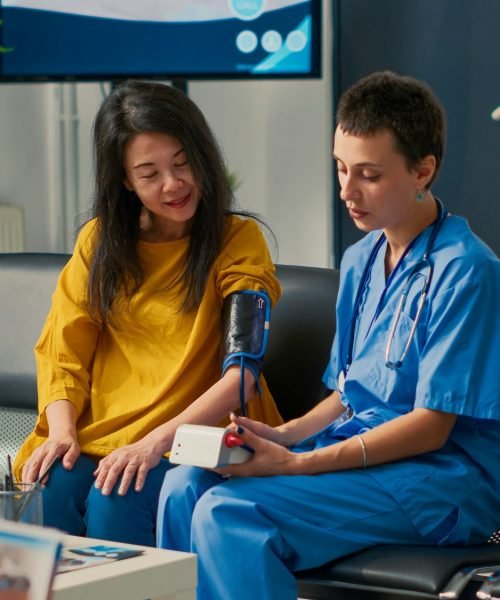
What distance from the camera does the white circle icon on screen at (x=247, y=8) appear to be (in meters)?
3.90

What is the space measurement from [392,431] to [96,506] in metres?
0.60

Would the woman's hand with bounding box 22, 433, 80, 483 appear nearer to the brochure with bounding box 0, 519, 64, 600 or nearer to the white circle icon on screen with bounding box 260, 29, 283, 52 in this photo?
the brochure with bounding box 0, 519, 64, 600

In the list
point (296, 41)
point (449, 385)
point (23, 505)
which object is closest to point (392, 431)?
point (449, 385)

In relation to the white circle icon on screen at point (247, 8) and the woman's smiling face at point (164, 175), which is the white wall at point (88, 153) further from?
the woman's smiling face at point (164, 175)

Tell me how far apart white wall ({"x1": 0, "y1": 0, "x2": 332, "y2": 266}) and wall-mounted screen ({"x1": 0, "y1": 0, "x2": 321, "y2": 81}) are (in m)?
0.74

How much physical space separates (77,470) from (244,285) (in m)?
0.48

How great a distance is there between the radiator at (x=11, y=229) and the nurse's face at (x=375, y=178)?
2.97 m

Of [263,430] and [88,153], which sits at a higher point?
[88,153]

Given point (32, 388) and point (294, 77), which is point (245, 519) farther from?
point (294, 77)

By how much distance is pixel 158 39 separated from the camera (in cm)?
398

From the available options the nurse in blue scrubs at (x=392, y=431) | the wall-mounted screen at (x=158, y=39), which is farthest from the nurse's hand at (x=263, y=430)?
the wall-mounted screen at (x=158, y=39)

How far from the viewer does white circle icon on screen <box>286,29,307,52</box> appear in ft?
12.7

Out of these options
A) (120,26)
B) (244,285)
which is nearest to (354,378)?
(244,285)

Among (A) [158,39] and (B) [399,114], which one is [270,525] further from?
(A) [158,39]
